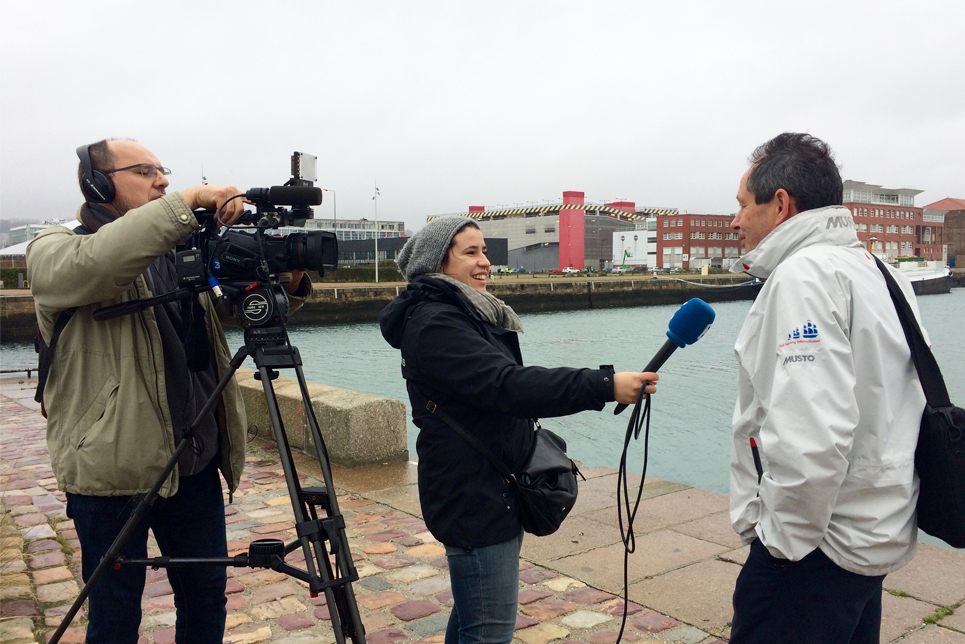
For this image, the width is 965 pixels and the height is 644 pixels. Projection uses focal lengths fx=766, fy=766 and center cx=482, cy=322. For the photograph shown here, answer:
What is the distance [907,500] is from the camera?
1.91 meters

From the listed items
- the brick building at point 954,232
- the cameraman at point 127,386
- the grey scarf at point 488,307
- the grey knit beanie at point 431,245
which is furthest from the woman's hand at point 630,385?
the brick building at point 954,232

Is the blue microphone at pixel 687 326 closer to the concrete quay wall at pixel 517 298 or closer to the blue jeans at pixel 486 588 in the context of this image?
the blue jeans at pixel 486 588

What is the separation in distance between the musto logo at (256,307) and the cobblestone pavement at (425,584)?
1742 millimetres

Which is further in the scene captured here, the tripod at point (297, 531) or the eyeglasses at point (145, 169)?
the eyeglasses at point (145, 169)

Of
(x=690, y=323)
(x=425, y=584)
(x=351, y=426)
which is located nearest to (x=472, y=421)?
(x=690, y=323)

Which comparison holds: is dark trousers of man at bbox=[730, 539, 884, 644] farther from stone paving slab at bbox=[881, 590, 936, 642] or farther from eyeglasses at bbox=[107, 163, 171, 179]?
eyeglasses at bbox=[107, 163, 171, 179]

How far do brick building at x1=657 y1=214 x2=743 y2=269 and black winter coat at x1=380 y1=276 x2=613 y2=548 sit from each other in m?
95.4

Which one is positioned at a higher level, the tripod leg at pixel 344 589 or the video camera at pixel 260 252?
the video camera at pixel 260 252

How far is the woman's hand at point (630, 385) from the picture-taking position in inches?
81.3

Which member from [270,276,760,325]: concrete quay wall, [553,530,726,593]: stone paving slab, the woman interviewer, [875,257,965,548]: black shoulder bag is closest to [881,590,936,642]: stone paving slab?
[553,530,726,593]: stone paving slab

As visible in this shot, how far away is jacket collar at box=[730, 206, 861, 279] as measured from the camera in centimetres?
203

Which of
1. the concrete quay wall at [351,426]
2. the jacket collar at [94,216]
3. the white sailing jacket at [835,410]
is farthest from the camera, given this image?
the concrete quay wall at [351,426]

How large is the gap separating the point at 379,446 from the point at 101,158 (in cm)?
455

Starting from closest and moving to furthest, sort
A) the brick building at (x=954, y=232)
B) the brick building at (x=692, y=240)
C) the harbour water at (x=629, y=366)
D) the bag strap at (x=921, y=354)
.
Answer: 1. the bag strap at (x=921, y=354)
2. the harbour water at (x=629, y=366)
3. the brick building at (x=692, y=240)
4. the brick building at (x=954, y=232)
